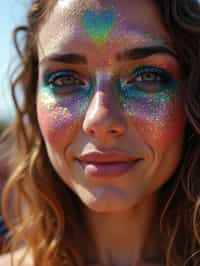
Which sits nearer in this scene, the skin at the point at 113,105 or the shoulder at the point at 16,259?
the skin at the point at 113,105

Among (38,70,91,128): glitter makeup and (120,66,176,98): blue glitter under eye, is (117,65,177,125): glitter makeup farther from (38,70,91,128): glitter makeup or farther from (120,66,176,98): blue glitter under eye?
(38,70,91,128): glitter makeup

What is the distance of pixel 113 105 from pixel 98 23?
27 centimetres

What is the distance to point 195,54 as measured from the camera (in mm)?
1383

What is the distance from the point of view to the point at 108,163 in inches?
52.2

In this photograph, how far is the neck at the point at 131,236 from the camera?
1.48 metres

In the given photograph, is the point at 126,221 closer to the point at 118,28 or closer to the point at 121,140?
the point at 121,140

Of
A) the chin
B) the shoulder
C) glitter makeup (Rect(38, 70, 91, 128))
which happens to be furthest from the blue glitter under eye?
the shoulder

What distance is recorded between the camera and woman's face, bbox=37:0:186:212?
1308 millimetres

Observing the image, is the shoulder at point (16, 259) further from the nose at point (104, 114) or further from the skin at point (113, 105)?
the nose at point (104, 114)

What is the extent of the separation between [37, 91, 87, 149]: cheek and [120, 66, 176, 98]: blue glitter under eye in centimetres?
15

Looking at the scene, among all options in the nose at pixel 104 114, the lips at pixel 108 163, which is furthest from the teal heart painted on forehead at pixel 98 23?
the lips at pixel 108 163

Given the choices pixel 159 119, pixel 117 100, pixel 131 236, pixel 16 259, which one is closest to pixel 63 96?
pixel 117 100

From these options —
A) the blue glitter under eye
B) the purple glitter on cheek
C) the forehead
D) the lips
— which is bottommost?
the lips

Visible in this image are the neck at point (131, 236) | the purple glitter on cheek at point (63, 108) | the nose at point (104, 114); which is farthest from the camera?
the neck at point (131, 236)
